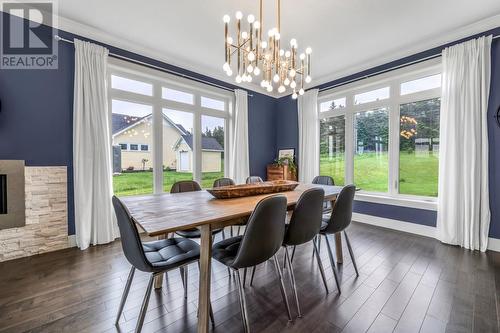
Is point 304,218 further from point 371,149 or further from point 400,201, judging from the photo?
point 371,149

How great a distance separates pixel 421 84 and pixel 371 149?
1214 mm

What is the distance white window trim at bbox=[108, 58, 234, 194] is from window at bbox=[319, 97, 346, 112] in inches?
75.0

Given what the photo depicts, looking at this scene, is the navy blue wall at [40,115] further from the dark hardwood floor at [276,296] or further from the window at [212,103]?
the window at [212,103]

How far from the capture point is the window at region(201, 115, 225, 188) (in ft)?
13.9

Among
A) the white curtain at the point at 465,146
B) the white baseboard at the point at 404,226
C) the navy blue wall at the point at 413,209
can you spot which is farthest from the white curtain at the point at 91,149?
the white curtain at the point at 465,146

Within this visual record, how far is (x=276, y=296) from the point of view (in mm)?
1832

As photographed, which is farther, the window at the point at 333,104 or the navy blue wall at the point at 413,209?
the window at the point at 333,104

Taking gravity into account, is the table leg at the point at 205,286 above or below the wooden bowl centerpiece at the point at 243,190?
below

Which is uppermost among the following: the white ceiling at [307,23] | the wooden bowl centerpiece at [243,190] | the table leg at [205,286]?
the white ceiling at [307,23]

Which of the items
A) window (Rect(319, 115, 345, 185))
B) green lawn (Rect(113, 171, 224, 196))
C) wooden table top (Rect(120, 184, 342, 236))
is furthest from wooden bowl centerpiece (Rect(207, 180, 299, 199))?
window (Rect(319, 115, 345, 185))

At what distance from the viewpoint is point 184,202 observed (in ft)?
5.96

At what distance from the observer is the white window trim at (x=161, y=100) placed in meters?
3.25

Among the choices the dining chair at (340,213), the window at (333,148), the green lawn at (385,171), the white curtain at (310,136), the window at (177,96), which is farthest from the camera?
the white curtain at (310,136)

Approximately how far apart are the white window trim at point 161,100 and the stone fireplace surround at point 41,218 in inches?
44.3
